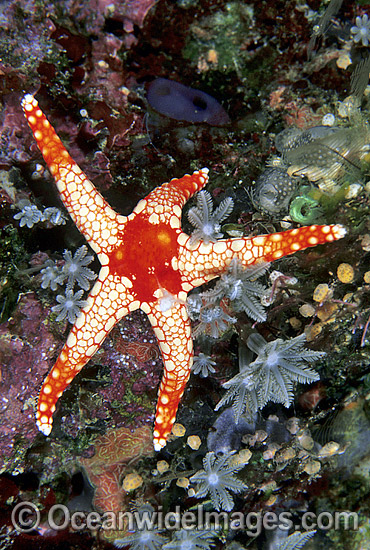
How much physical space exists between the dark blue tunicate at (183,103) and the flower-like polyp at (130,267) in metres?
0.93

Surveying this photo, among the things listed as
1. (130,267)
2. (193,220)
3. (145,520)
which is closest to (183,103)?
(193,220)

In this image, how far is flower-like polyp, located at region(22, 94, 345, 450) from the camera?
340 centimetres

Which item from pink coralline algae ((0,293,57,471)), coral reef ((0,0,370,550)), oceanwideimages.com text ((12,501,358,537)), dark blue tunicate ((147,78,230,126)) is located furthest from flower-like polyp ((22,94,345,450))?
oceanwideimages.com text ((12,501,358,537))

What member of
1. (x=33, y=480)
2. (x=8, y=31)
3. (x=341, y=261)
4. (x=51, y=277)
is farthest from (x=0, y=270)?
(x=341, y=261)

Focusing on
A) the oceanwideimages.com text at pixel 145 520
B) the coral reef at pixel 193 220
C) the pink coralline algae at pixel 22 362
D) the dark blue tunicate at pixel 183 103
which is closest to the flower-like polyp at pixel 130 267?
the coral reef at pixel 193 220

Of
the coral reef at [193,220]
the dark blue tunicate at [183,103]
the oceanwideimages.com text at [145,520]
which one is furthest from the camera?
the oceanwideimages.com text at [145,520]

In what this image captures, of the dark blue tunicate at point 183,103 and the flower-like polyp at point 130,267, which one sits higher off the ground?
the dark blue tunicate at point 183,103

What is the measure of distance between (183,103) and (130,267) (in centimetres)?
186

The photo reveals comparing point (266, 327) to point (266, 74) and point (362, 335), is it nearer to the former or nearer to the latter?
point (362, 335)

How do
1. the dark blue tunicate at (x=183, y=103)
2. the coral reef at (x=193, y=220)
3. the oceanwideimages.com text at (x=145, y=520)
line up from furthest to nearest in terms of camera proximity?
the oceanwideimages.com text at (x=145, y=520)
the dark blue tunicate at (x=183, y=103)
the coral reef at (x=193, y=220)

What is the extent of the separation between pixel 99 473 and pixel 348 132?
5.21 metres

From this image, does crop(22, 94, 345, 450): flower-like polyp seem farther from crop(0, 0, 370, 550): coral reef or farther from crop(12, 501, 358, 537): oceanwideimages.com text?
crop(12, 501, 358, 537): oceanwideimages.com text

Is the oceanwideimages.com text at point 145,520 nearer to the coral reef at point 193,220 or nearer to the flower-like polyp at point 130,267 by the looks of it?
the coral reef at point 193,220

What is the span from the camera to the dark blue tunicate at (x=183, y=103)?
361cm
